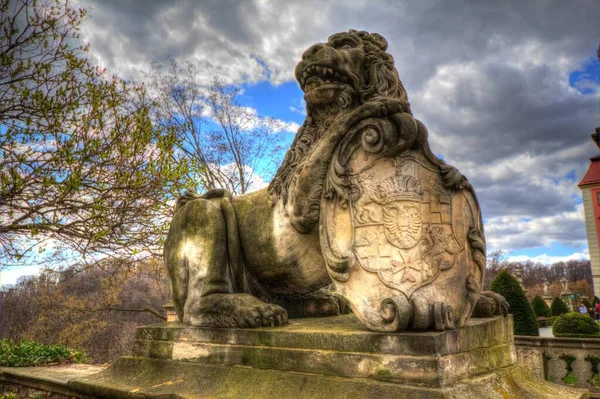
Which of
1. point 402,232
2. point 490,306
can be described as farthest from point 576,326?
point 402,232

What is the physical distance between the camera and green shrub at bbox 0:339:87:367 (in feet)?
21.3

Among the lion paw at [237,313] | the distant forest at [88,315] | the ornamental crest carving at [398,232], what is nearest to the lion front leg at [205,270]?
the lion paw at [237,313]

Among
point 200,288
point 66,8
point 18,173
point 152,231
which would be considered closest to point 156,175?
point 152,231

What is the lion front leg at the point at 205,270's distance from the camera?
3018 mm

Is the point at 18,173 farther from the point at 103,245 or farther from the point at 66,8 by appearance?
the point at 66,8

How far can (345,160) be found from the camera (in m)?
2.62

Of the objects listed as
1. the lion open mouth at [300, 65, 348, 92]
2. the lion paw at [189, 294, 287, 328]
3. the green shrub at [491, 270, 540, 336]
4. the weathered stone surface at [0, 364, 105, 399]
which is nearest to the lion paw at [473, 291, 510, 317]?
the lion paw at [189, 294, 287, 328]

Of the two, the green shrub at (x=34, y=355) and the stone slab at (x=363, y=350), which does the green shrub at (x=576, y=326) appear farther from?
the green shrub at (x=34, y=355)

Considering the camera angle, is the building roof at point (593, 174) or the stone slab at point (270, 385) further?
the building roof at point (593, 174)

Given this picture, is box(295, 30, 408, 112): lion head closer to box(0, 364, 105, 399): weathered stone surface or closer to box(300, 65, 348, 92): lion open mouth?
box(300, 65, 348, 92): lion open mouth

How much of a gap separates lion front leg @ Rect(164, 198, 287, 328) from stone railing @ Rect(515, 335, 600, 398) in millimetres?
6930

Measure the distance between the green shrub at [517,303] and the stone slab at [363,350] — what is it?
29.4 feet

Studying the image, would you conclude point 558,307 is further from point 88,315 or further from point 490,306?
point 490,306

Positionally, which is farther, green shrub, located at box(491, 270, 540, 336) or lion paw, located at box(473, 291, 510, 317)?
green shrub, located at box(491, 270, 540, 336)
